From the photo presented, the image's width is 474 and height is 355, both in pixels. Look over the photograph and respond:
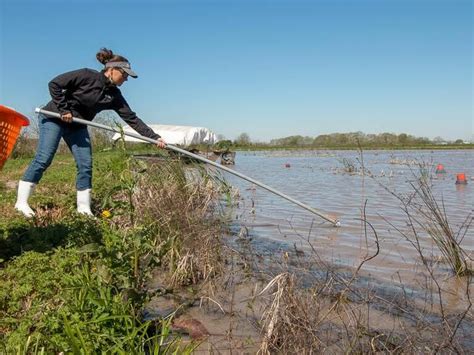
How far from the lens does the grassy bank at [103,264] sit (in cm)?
265

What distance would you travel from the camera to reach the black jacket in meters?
5.11

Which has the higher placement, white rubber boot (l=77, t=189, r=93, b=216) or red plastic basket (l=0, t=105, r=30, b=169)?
red plastic basket (l=0, t=105, r=30, b=169)

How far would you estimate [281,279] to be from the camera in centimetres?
297

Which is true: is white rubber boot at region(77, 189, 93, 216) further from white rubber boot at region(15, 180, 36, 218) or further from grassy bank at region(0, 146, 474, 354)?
white rubber boot at region(15, 180, 36, 218)

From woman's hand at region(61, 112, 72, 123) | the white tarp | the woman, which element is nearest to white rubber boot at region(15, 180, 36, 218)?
the woman

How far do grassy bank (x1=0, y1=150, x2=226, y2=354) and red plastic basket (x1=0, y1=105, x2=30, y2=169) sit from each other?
0.73m

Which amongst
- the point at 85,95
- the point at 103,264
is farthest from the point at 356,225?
the point at 103,264

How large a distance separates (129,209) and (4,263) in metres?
1.35

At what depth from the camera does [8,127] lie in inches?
144

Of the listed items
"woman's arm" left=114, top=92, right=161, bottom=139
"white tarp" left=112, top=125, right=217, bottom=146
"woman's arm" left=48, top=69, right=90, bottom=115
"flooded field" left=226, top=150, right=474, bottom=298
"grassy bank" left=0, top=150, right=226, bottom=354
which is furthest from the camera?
"white tarp" left=112, top=125, right=217, bottom=146

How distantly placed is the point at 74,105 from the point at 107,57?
0.65 meters

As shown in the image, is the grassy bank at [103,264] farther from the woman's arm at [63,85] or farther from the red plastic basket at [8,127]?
the woman's arm at [63,85]

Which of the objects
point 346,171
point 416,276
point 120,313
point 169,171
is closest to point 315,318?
point 120,313

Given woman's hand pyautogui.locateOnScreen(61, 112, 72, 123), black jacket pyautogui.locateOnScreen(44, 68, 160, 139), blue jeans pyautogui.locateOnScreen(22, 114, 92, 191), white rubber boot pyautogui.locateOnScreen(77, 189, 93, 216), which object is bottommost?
white rubber boot pyautogui.locateOnScreen(77, 189, 93, 216)
